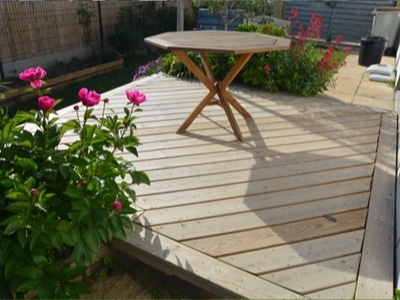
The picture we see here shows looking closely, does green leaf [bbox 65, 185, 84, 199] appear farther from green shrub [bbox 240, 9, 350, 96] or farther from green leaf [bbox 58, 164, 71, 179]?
green shrub [bbox 240, 9, 350, 96]

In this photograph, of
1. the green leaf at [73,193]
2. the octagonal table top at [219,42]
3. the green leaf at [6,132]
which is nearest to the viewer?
the green leaf at [73,193]

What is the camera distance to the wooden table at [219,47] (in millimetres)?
2420

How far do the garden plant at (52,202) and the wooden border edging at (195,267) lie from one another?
18cm

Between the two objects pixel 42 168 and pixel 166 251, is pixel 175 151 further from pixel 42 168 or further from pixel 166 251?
pixel 42 168

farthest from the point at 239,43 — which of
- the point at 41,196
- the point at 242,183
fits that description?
the point at 41,196

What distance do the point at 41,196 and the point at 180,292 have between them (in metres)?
Result: 0.78

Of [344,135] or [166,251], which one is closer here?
[166,251]

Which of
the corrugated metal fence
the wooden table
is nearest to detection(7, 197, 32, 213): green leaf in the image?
the wooden table

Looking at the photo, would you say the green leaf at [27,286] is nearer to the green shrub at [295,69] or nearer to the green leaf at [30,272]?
the green leaf at [30,272]

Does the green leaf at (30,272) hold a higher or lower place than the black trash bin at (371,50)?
lower

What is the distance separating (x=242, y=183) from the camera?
2.17 m

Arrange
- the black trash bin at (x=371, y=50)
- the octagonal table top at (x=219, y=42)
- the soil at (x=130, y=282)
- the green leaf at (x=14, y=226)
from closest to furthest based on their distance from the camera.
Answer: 1. the green leaf at (x=14, y=226)
2. the soil at (x=130, y=282)
3. the octagonal table top at (x=219, y=42)
4. the black trash bin at (x=371, y=50)

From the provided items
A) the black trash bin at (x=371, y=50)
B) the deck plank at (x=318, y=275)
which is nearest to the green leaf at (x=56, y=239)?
the deck plank at (x=318, y=275)

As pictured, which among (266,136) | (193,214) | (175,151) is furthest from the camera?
(266,136)
